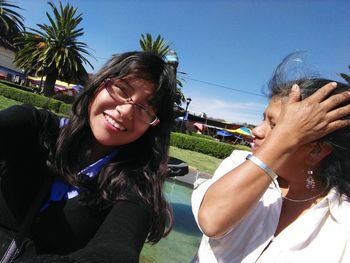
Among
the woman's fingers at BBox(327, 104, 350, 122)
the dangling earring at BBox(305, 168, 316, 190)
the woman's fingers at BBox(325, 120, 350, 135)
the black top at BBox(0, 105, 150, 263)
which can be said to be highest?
the woman's fingers at BBox(327, 104, 350, 122)

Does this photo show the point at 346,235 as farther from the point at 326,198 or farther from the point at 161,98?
the point at 161,98

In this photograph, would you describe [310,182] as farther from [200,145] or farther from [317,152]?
[200,145]

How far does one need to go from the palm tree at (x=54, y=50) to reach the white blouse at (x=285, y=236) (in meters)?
35.1

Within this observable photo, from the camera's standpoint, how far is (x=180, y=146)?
22.9m

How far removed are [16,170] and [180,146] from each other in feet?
69.9

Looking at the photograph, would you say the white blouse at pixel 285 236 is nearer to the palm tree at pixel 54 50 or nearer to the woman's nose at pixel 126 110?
the woman's nose at pixel 126 110

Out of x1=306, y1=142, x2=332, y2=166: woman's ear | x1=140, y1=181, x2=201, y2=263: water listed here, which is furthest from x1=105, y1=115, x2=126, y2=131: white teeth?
x1=140, y1=181, x2=201, y2=263: water

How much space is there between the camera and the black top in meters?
1.59

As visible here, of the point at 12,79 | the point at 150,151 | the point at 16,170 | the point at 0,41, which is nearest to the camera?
the point at 16,170

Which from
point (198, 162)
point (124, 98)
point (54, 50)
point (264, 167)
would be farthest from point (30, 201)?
point (54, 50)

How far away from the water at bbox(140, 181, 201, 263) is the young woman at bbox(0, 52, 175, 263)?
274 cm

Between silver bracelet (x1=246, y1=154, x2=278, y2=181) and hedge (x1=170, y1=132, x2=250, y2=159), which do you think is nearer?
silver bracelet (x1=246, y1=154, x2=278, y2=181)

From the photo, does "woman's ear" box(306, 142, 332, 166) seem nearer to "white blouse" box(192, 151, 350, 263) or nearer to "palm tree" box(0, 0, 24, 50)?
"white blouse" box(192, 151, 350, 263)

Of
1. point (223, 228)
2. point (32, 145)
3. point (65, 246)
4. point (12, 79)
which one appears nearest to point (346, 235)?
point (223, 228)
